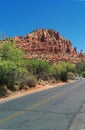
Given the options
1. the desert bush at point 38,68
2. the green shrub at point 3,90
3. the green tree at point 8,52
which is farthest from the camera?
the desert bush at point 38,68

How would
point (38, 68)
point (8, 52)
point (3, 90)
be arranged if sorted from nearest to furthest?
point (3, 90) → point (8, 52) → point (38, 68)

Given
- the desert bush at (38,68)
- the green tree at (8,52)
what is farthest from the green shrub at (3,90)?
the desert bush at (38,68)

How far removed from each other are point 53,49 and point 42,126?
184 metres

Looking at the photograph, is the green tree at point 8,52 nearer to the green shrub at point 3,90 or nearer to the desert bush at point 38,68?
the green shrub at point 3,90

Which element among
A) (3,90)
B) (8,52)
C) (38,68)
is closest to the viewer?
(3,90)

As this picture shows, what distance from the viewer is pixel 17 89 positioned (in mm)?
30656

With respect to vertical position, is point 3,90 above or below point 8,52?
below

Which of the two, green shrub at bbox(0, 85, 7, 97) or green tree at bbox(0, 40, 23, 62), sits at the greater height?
green tree at bbox(0, 40, 23, 62)

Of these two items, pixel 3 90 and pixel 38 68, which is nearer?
pixel 3 90

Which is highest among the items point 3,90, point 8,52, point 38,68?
point 8,52

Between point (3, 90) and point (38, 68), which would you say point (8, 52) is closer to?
point (3, 90)

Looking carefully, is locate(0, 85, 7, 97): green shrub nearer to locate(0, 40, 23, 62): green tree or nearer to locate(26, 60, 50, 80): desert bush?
locate(0, 40, 23, 62): green tree

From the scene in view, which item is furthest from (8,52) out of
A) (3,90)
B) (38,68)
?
(38,68)

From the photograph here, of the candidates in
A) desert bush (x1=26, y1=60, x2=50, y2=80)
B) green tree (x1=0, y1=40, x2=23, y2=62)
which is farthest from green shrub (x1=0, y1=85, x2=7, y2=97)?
desert bush (x1=26, y1=60, x2=50, y2=80)
